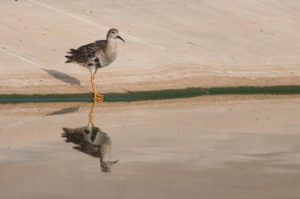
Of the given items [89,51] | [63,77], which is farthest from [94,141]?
[63,77]

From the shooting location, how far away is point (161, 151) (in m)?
15.8

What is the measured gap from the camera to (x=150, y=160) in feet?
48.6

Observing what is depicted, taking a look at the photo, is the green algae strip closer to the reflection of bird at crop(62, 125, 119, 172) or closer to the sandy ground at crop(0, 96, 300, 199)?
the sandy ground at crop(0, 96, 300, 199)

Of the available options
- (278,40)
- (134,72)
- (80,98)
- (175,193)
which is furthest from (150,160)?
(278,40)

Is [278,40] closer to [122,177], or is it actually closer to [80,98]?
[80,98]

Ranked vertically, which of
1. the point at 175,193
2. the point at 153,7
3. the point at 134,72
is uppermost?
the point at 153,7

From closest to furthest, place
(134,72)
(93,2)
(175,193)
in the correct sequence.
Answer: (175,193) < (134,72) < (93,2)

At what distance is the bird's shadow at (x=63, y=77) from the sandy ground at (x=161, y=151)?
241 cm

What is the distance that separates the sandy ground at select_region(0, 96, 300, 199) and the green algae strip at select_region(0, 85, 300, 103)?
0.97 m

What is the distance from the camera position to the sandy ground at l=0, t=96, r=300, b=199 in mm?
12359

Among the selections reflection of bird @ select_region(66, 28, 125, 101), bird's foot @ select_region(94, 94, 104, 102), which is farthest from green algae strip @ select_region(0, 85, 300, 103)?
reflection of bird @ select_region(66, 28, 125, 101)

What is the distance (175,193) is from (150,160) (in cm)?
279

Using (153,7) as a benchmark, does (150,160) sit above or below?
below

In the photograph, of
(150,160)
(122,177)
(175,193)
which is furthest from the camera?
(150,160)
